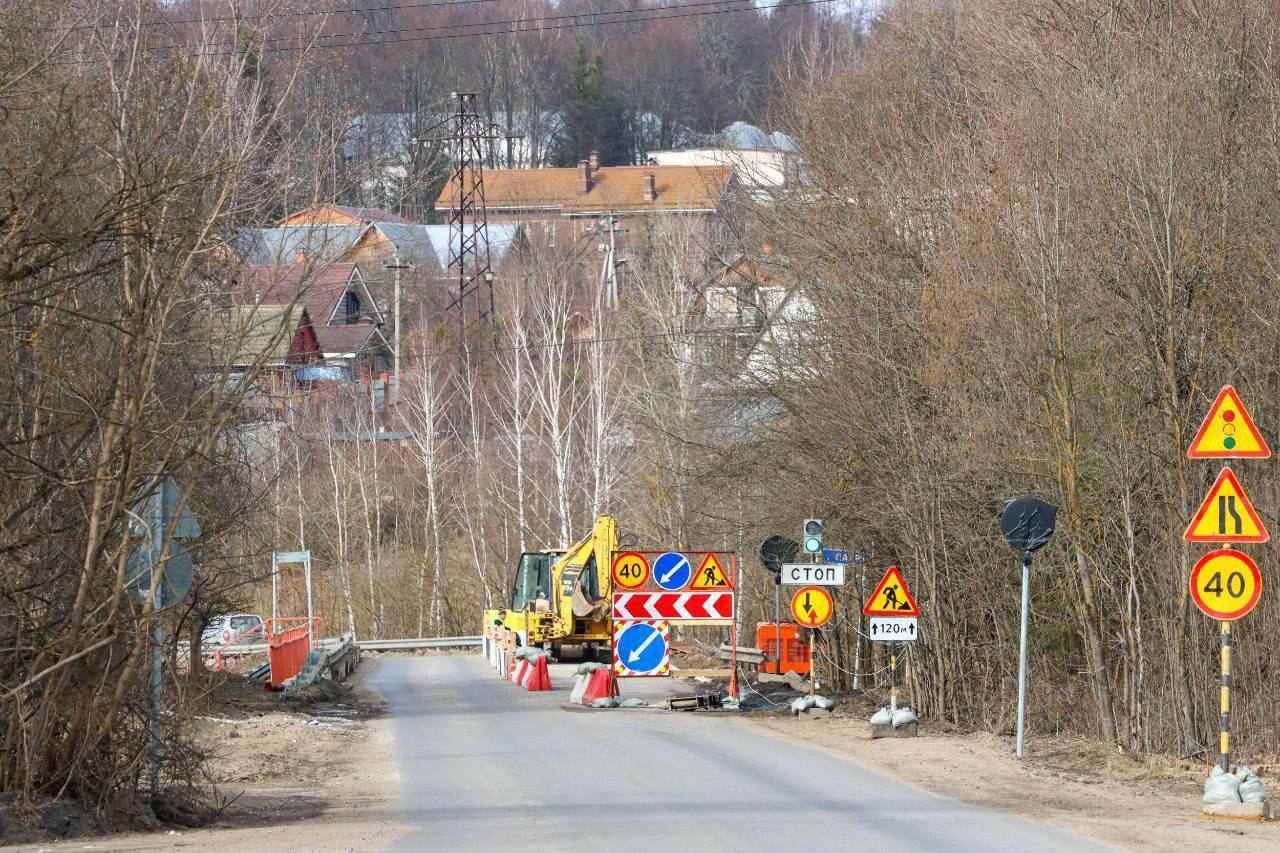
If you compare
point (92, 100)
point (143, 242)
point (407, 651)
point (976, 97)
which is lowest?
point (407, 651)

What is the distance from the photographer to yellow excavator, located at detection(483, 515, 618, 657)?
2966cm

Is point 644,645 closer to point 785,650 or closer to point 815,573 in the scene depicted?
point 785,650

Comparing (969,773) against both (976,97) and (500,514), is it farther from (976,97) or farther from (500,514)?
(500,514)

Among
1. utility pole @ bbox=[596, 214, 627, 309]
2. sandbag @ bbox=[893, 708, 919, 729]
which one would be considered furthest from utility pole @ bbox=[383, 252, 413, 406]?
sandbag @ bbox=[893, 708, 919, 729]

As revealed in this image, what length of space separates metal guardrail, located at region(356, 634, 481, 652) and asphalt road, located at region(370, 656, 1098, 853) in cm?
2359

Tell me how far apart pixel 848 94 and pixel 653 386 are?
62.2ft

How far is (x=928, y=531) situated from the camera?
780 inches

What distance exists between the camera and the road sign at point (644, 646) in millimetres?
22797

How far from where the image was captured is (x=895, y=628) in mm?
18422

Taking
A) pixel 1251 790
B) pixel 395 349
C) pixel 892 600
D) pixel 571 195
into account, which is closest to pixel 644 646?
pixel 892 600

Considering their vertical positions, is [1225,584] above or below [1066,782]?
above

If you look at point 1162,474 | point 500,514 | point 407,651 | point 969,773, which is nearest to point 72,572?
point 969,773

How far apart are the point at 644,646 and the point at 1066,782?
877cm

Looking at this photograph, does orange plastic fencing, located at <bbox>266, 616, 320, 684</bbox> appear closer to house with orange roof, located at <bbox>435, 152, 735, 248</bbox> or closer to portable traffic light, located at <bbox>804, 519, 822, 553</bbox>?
portable traffic light, located at <bbox>804, 519, 822, 553</bbox>
